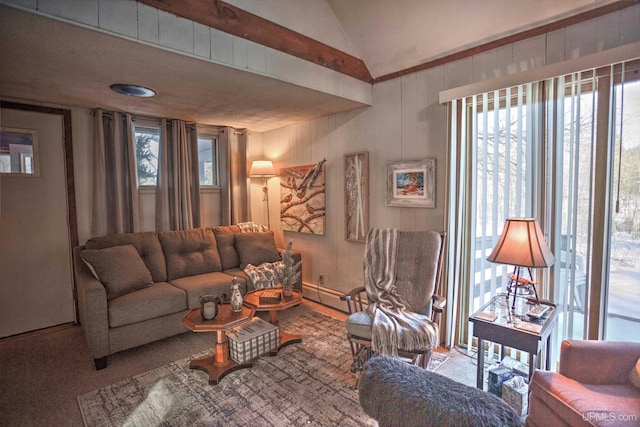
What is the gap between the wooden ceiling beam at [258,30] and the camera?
206 cm

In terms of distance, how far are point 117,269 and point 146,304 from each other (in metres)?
0.42

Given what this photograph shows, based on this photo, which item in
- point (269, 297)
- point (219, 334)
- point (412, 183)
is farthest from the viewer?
point (412, 183)

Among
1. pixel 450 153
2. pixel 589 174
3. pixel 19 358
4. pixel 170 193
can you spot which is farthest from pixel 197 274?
pixel 589 174

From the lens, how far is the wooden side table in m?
1.84

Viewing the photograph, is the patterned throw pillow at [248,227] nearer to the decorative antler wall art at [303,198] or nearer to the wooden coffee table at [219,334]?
the decorative antler wall art at [303,198]

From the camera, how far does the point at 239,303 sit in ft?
8.33

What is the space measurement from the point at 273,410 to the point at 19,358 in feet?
7.56

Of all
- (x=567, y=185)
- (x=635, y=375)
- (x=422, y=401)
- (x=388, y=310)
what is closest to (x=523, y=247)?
(x=567, y=185)

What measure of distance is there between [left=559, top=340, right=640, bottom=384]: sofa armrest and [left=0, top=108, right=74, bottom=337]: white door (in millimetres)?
4275

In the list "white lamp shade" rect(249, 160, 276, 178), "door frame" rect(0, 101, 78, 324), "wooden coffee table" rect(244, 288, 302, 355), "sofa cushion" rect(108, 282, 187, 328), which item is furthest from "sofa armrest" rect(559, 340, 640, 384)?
"door frame" rect(0, 101, 78, 324)

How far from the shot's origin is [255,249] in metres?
3.89

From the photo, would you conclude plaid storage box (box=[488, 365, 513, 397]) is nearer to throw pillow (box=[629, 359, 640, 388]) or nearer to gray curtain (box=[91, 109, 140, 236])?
throw pillow (box=[629, 359, 640, 388])

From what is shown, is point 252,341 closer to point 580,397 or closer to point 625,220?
point 580,397

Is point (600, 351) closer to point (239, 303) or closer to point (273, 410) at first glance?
point (273, 410)
